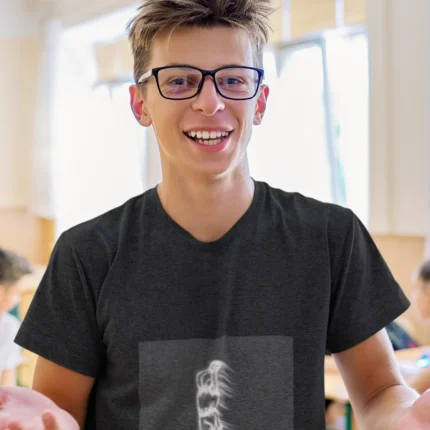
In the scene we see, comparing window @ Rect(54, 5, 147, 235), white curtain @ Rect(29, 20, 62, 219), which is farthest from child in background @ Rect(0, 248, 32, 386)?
white curtain @ Rect(29, 20, 62, 219)

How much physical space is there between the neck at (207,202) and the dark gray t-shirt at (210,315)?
0.02 m

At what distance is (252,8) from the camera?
1.18 meters

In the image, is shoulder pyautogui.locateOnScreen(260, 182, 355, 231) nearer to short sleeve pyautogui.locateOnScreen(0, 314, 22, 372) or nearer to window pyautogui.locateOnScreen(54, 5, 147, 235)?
short sleeve pyautogui.locateOnScreen(0, 314, 22, 372)

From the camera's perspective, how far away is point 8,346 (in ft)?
9.35

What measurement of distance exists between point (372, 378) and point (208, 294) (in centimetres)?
31

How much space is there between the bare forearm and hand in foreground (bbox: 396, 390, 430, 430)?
0.45 feet

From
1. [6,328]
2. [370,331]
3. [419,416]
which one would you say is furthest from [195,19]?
[6,328]

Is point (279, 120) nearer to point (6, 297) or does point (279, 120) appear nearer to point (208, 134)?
point (6, 297)

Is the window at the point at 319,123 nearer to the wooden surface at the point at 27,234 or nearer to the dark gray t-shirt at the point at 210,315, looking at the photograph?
the wooden surface at the point at 27,234

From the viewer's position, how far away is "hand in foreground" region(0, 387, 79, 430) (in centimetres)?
84

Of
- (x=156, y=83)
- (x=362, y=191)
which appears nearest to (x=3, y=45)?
(x=362, y=191)

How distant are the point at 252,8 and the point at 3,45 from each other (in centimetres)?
613

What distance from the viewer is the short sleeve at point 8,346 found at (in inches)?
111

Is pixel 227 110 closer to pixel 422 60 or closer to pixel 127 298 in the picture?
pixel 127 298
